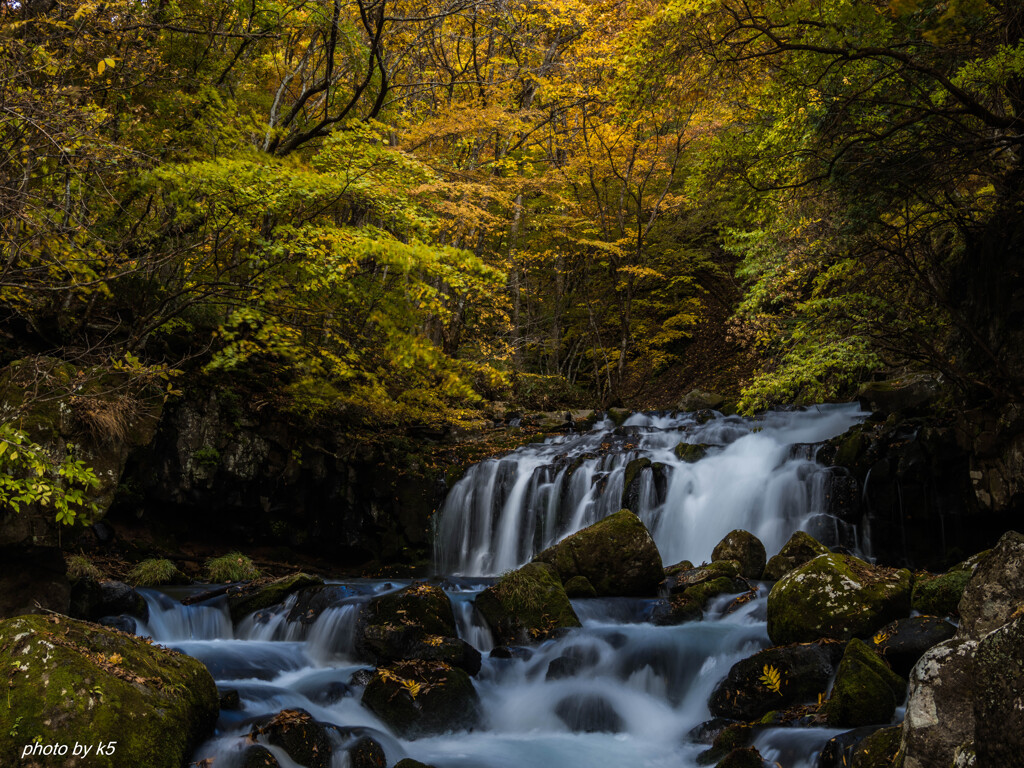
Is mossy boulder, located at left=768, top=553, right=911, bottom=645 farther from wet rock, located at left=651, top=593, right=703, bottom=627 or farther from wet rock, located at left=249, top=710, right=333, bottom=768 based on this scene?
wet rock, located at left=249, top=710, right=333, bottom=768

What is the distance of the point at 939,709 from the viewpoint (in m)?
3.34

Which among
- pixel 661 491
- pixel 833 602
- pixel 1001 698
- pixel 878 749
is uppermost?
pixel 1001 698

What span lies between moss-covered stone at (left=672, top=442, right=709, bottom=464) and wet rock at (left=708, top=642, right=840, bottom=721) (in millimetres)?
7215

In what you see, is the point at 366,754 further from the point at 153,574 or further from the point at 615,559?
the point at 153,574

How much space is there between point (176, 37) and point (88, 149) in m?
4.75

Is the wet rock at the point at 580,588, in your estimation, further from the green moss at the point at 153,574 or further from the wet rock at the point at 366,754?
the green moss at the point at 153,574

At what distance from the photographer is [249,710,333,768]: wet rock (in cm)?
532

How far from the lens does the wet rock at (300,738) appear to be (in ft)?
17.5

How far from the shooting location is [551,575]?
8.84 m

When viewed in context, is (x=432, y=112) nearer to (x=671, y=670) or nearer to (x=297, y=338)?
(x=297, y=338)

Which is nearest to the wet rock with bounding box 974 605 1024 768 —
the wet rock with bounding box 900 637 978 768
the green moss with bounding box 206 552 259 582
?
the wet rock with bounding box 900 637 978 768

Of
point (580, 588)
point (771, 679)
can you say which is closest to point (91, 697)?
point (771, 679)

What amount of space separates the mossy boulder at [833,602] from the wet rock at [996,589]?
159 centimetres

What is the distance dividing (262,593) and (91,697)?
4.75 metres
